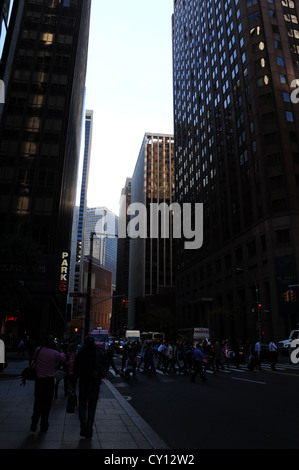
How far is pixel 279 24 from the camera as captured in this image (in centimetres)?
6062

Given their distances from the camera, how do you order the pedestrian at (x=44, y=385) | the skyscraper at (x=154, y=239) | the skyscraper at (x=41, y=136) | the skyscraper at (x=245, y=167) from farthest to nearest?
the skyscraper at (x=154, y=239)
the skyscraper at (x=245, y=167)
the skyscraper at (x=41, y=136)
the pedestrian at (x=44, y=385)

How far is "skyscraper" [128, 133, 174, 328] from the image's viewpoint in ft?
482

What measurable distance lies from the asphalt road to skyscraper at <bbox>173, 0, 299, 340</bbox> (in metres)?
29.0

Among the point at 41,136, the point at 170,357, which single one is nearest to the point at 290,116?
the point at 41,136

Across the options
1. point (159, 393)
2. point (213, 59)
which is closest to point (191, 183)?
point (213, 59)

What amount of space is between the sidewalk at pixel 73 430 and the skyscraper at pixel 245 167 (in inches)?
1375

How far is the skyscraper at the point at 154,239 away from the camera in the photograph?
147 meters

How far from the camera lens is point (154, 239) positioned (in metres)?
152

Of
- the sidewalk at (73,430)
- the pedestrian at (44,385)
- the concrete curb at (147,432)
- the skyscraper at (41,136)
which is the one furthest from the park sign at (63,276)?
the pedestrian at (44,385)

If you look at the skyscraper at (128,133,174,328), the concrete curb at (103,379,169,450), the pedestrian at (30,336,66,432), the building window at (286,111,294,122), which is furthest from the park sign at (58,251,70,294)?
the skyscraper at (128,133,174,328)

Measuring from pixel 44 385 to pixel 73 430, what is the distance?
1.11 m

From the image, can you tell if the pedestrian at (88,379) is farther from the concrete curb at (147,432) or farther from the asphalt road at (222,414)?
the asphalt road at (222,414)
